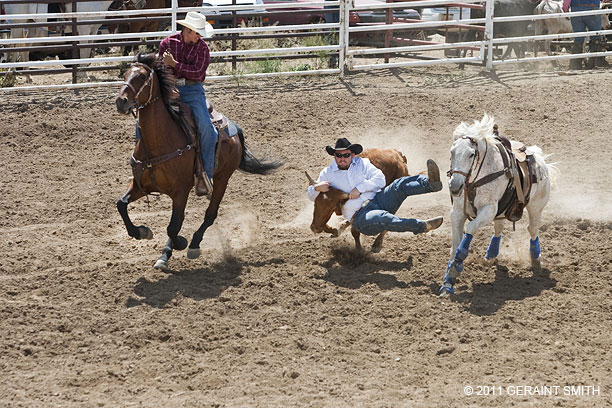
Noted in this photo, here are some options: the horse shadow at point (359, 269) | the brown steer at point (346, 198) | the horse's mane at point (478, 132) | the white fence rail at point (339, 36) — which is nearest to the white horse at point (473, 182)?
the horse's mane at point (478, 132)

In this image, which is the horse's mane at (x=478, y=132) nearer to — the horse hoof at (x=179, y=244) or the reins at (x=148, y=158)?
the reins at (x=148, y=158)

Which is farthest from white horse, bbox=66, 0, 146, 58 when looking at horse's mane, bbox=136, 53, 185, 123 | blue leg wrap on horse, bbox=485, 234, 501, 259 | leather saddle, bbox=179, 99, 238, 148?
blue leg wrap on horse, bbox=485, 234, 501, 259

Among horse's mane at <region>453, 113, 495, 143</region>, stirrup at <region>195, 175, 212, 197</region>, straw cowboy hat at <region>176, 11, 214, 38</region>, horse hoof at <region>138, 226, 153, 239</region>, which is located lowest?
horse hoof at <region>138, 226, 153, 239</region>

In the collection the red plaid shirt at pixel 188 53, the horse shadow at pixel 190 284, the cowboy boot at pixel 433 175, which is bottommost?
the horse shadow at pixel 190 284

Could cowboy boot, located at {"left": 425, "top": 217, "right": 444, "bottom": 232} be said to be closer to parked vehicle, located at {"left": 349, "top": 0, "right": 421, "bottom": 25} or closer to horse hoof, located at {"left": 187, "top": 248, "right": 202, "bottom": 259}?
horse hoof, located at {"left": 187, "top": 248, "right": 202, "bottom": 259}

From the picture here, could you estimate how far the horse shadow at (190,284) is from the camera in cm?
669

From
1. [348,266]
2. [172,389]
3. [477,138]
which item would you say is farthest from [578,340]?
[172,389]

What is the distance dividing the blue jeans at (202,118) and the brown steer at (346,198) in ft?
3.10

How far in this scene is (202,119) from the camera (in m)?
7.46

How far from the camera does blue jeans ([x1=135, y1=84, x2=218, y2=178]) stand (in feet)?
24.5

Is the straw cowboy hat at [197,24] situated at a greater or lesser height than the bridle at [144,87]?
greater

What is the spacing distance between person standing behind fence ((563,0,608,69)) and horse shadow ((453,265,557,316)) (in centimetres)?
877

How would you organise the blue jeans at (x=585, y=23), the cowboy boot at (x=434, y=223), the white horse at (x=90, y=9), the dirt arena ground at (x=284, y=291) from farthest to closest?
the blue jeans at (x=585, y=23), the white horse at (x=90, y=9), the cowboy boot at (x=434, y=223), the dirt arena ground at (x=284, y=291)

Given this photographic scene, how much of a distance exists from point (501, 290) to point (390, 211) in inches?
48.0
